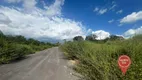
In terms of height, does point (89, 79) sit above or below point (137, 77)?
below

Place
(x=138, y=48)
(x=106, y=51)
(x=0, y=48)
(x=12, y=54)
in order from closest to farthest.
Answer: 1. (x=138, y=48)
2. (x=106, y=51)
3. (x=0, y=48)
4. (x=12, y=54)

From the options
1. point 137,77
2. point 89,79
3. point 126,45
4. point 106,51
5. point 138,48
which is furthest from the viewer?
point 89,79

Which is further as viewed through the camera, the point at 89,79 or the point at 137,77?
the point at 89,79

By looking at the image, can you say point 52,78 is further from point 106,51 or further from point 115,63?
point 115,63

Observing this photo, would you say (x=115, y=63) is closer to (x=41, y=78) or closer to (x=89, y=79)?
(x=89, y=79)

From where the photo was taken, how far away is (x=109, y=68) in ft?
19.6

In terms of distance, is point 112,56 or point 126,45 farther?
point 112,56

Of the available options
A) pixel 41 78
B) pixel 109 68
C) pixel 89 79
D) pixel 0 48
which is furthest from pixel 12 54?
pixel 109 68

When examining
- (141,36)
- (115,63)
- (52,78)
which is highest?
(141,36)

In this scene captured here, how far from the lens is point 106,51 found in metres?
6.86

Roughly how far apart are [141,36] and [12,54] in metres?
14.7

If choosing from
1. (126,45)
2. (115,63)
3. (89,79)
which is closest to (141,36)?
(126,45)

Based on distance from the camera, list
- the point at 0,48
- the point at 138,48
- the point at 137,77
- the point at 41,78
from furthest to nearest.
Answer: the point at 0,48 → the point at 41,78 → the point at 138,48 → the point at 137,77

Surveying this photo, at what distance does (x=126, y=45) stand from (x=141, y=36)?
1.50 metres
